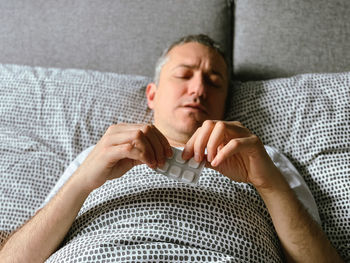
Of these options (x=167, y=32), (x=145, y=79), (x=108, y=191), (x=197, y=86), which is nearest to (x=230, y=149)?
(x=108, y=191)

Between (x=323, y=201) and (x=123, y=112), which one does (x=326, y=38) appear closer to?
(x=323, y=201)

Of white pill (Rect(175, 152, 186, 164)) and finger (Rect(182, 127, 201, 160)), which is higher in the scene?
finger (Rect(182, 127, 201, 160))

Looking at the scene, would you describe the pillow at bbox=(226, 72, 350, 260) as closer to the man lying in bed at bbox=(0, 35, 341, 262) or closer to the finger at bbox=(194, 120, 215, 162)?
the man lying in bed at bbox=(0, 35, 341, 262)

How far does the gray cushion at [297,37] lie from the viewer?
55.0 inches

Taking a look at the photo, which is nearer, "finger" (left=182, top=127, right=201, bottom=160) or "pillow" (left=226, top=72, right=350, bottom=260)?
"finger" (left=182, top=127, right=201, bottom=160)

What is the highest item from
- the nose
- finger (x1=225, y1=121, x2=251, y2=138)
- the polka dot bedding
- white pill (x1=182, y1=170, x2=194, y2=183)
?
finger (x1=225, y1=121, x2=251, y2=138)

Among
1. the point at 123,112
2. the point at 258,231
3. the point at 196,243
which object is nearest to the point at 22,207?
the point at 123,112

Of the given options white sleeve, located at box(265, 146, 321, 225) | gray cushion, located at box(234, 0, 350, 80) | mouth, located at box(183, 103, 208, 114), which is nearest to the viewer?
white sleeve, located at box(265, 146, 321, 225)

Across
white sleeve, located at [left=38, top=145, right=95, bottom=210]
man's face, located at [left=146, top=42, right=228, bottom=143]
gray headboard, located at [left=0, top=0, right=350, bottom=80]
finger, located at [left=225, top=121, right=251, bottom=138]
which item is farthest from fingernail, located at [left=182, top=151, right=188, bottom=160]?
gray headboard, located at [left=0, top=0, right=350, bottom=80]

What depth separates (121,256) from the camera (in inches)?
30.6

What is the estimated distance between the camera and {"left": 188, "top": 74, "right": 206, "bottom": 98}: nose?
1196 millimetres

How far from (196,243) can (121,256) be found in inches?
7.0

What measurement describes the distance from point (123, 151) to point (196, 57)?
0.61m

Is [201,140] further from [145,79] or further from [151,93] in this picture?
[145,79]
